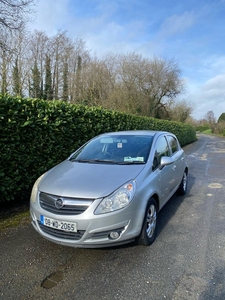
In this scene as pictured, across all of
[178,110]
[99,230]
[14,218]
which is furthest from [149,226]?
[178,110]

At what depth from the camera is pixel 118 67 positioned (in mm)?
26469

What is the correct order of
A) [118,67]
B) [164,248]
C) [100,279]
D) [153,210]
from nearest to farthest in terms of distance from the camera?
[100,279], [164,248], [153,210], [118,67]

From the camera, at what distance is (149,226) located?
306 cm

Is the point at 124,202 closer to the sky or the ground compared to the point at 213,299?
closer to the sky

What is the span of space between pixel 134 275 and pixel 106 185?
1.05 metres

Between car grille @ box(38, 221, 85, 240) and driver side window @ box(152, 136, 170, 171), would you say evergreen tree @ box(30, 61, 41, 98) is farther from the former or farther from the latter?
car grille @ box(38, 221, 85, 240)

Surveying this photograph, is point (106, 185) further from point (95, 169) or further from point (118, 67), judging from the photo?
point (118, 67)

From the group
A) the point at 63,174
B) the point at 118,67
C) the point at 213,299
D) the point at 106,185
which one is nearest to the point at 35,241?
the point at 63,174

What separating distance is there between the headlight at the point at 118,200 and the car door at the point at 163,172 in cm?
81

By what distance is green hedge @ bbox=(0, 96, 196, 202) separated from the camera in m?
4.04

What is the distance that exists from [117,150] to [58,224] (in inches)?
66.5

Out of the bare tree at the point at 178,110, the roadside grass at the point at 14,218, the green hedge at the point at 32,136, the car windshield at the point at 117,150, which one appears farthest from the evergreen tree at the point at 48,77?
the car windshield at the point at 117,150

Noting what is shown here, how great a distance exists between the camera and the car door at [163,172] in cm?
346

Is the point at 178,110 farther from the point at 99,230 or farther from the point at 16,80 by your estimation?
the point at 99,230
